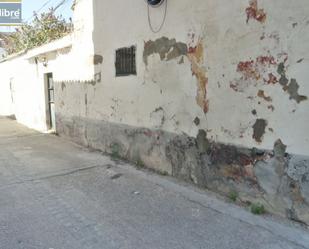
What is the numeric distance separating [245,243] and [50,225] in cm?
216

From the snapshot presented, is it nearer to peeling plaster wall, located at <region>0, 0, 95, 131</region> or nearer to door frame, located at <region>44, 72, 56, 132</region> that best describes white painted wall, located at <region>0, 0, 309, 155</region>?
peeling plaster wall, located at <region>0, 0, 95, 131</region>

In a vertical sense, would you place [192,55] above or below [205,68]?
above

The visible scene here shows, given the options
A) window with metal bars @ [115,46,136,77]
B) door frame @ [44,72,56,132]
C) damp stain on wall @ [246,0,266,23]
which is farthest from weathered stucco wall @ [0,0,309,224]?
door frame @ [44,72,56,132]

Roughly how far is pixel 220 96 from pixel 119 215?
6.52ft

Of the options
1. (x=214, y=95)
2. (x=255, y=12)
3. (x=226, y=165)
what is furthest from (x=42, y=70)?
(x=255, y=12)

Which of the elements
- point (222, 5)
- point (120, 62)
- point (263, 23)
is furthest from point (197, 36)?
point (120, 62)

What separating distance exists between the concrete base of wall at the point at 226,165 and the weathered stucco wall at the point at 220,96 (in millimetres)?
13

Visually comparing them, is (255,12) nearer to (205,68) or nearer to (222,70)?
(222,70)

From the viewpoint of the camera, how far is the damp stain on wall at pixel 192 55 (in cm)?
517

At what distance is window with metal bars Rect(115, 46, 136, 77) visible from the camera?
6.87 metres

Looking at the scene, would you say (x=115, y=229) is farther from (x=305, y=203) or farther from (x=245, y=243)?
(x=305, y=203)

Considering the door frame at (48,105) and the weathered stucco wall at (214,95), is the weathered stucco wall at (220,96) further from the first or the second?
the door frame at (48,105)

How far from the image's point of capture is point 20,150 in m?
9.15

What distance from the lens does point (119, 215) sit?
14.7 feet
